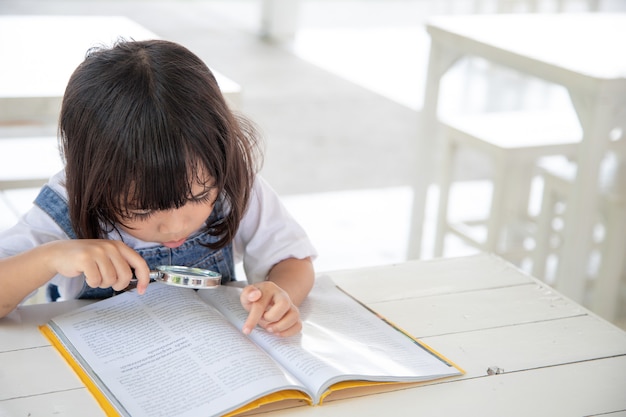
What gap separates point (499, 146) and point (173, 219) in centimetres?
131

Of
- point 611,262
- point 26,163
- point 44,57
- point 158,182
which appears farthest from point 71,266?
point 611,262

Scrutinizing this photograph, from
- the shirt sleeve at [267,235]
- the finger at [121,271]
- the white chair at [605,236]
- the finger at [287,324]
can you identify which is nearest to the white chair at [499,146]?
the white chair at [605,236]

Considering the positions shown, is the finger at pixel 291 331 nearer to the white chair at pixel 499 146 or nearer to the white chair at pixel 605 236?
the white chair at pixel 499 146

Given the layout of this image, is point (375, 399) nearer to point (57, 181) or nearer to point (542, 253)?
point (57, 181)

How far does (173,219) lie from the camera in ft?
3.23

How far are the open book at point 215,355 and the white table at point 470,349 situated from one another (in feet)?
0.07

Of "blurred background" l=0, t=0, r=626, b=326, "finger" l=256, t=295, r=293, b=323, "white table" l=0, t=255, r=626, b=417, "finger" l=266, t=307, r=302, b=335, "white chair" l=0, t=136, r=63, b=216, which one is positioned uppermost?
"finger" l=256, t=295, r=293, b=323

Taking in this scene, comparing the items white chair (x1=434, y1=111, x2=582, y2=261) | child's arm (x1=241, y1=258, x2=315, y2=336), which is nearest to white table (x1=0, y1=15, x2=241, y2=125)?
child's arm (x1=241, y1=258, x2=315, y2=336)

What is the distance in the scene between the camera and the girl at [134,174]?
0.94m

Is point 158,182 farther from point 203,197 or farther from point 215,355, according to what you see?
point 215,355

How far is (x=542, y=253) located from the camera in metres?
2.33

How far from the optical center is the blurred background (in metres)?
2.98

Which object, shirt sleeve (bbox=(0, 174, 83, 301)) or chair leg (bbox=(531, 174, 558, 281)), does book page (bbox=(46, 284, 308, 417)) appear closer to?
shirt sleeve (bbox=(0, 174, 83, 301))

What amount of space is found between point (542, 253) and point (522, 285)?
118 cm
